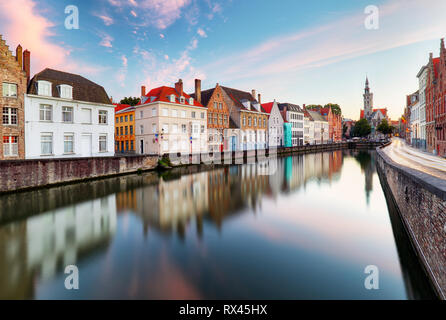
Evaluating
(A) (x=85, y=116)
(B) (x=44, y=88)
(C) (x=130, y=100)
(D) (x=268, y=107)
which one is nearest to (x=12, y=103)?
(B) (x=44, y=88)

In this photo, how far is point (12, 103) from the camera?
64.1 feet

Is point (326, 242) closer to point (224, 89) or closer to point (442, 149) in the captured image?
point (442, 149)

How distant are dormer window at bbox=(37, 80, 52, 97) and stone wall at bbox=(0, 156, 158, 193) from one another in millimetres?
6974

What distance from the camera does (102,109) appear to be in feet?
86.4

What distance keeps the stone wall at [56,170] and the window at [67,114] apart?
5208 mm

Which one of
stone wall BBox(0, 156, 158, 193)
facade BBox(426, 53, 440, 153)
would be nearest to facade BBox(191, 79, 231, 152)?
stone wall BBox(0, 156, 158, 193)

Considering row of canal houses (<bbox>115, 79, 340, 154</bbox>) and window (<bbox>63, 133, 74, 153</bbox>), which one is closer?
window (<bbox>63, 133, 74, 153</bbox>)

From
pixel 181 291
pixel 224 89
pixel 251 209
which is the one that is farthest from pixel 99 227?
pixel 224 89

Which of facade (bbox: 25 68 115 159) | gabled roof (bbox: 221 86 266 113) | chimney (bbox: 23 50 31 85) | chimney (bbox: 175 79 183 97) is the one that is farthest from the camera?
gabled roof (bbox: 221 86 266 113)

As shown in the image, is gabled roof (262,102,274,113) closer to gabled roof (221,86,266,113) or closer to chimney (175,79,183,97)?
gabled roof (221,86,266,113)

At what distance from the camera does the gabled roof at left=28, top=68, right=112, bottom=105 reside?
22.1 meters

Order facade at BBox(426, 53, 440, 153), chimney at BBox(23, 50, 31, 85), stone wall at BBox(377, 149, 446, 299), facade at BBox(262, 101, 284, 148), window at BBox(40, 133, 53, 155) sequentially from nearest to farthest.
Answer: stone wall at BBox(377, 149, 446, 299) → chimney at BBox(23, 50, 31, 85) → window at BBox(40, 133, 53, 155) → facade at BBox(426, 53, 440, 153) → facade at BBox(262, 101, 284, 148)

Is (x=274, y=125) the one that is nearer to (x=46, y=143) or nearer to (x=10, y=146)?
(x=46, y=143)

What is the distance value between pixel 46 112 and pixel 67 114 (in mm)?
1859
